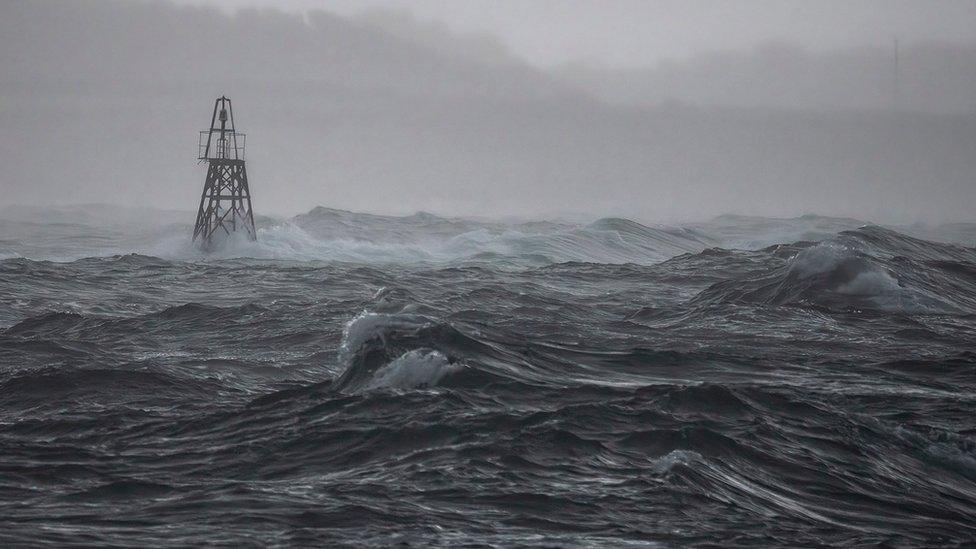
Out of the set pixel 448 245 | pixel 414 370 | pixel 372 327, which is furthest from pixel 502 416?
pixel 448 245

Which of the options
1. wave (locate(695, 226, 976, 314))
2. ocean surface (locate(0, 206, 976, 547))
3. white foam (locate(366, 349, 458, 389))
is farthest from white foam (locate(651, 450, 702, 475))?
wave (locate(695, 226, 976, 314))

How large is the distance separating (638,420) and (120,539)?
6.86 m

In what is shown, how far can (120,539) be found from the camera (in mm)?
9648

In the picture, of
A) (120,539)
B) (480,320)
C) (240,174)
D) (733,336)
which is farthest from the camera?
(240,174)

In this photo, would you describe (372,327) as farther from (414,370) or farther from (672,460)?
(672,460)

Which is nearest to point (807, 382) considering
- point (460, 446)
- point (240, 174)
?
point (460, 446)

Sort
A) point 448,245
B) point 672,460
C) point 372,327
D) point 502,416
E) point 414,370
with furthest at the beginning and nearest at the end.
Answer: point 448,245, point 372,327, point 414,370, point 502,416, point 672,460

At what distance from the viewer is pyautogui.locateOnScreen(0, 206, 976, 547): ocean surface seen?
10.4 metres

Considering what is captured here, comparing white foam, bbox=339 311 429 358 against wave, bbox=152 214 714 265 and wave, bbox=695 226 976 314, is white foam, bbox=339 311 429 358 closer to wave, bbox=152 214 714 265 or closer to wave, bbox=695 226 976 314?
wave, bbox=695 226 976 314

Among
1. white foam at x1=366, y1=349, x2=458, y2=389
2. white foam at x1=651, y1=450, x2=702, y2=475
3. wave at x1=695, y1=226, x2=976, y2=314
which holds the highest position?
wave at x1=695, y1=226, x2=976, y2=314

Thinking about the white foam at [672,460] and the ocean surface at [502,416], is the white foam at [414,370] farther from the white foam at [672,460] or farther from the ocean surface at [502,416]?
the white foam at [672,460]

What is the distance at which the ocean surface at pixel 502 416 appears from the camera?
34.2 feet

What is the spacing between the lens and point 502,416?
14086 millimetres

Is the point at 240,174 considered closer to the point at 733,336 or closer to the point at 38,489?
the point at 733,336
